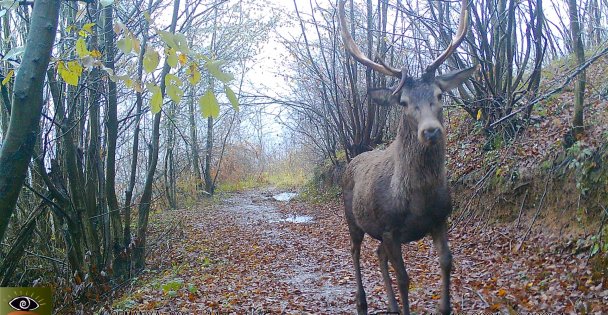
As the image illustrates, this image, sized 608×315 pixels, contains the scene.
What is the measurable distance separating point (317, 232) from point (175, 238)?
3477 mm

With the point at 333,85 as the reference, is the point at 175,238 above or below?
below

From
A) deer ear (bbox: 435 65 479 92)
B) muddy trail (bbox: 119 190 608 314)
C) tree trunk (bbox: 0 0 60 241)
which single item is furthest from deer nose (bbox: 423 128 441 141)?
tree trunk (bbox: 0 0 60 241)

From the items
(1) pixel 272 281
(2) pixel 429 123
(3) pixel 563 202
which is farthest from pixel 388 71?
(1) pixel 272 281

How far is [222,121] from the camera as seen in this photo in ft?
84.0

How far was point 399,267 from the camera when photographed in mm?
4781

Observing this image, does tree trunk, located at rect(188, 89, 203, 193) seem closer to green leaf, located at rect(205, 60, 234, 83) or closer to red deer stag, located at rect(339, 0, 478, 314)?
red deer stag, located at rect(339, 0, 478, 314)

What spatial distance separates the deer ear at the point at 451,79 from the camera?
193 inches

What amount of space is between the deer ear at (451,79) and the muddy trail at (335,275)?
225 cm

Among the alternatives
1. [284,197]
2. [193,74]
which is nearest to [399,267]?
[193,74]

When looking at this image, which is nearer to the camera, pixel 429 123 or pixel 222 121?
pixel 429 123

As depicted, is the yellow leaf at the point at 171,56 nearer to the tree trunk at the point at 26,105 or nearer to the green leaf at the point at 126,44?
the green leaf at the point at 126,44

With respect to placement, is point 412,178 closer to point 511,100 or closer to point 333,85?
point 511,100

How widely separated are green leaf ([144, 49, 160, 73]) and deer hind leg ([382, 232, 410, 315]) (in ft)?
10.3

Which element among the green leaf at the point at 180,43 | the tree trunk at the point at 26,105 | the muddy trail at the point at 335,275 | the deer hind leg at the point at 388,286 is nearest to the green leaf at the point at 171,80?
the green leaf at the point at 180,43
